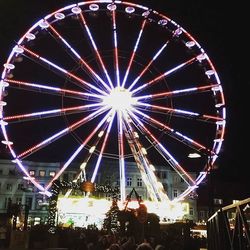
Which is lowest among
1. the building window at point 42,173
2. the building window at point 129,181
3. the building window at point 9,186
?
the building window at point 9,186

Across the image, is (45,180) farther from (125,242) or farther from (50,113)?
(125,242)

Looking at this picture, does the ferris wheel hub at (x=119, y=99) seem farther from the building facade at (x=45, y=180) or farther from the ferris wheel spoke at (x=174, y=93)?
the building facade at (x=45, y=180)

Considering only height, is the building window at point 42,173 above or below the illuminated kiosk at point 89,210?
above

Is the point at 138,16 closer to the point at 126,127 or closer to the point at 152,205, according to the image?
the point at 126,127

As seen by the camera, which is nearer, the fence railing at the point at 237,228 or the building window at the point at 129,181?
the fence railing at the point at 237,228

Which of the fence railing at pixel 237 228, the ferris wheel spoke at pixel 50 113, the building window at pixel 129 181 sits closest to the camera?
the fence railing at pixel 237 228

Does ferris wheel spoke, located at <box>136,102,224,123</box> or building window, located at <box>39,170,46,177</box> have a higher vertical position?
building window, located at <box>39,170,46,177</box>

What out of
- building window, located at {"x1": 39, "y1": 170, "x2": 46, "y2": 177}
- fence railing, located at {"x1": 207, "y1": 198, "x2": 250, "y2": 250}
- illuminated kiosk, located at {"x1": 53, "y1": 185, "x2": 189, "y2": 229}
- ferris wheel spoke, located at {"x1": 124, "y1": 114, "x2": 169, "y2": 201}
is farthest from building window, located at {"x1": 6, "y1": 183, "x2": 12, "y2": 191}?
fence railing, located at {"x1": 207, "y1": 198, "x2": 250, "y2": 250}

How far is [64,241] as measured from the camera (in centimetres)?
2267

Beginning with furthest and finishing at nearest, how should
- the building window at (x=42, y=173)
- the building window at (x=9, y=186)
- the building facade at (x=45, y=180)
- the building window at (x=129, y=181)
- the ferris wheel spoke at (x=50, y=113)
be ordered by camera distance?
1. the building window at (x=42, y=173)
2. the building window at (x=129, y=181)
3. the building window at (x=9, y=186)
4. the building facade at (x=45, y=180)
5. the ferris wheel spoke at (x=50, y=113)

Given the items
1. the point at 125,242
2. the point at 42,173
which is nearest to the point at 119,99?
the point at 125,242

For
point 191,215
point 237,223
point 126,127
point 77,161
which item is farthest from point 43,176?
point 237,223

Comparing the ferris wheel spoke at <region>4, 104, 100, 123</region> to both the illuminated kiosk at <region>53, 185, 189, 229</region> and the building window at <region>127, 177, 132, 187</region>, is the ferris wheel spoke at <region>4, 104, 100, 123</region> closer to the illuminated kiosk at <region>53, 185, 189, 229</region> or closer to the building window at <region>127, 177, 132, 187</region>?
the illuminated kiosk at <region>53, 185, 189, 229</region>

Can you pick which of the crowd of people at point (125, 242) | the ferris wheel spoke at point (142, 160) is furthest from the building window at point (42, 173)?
the crowd of people at point (125, 242)
